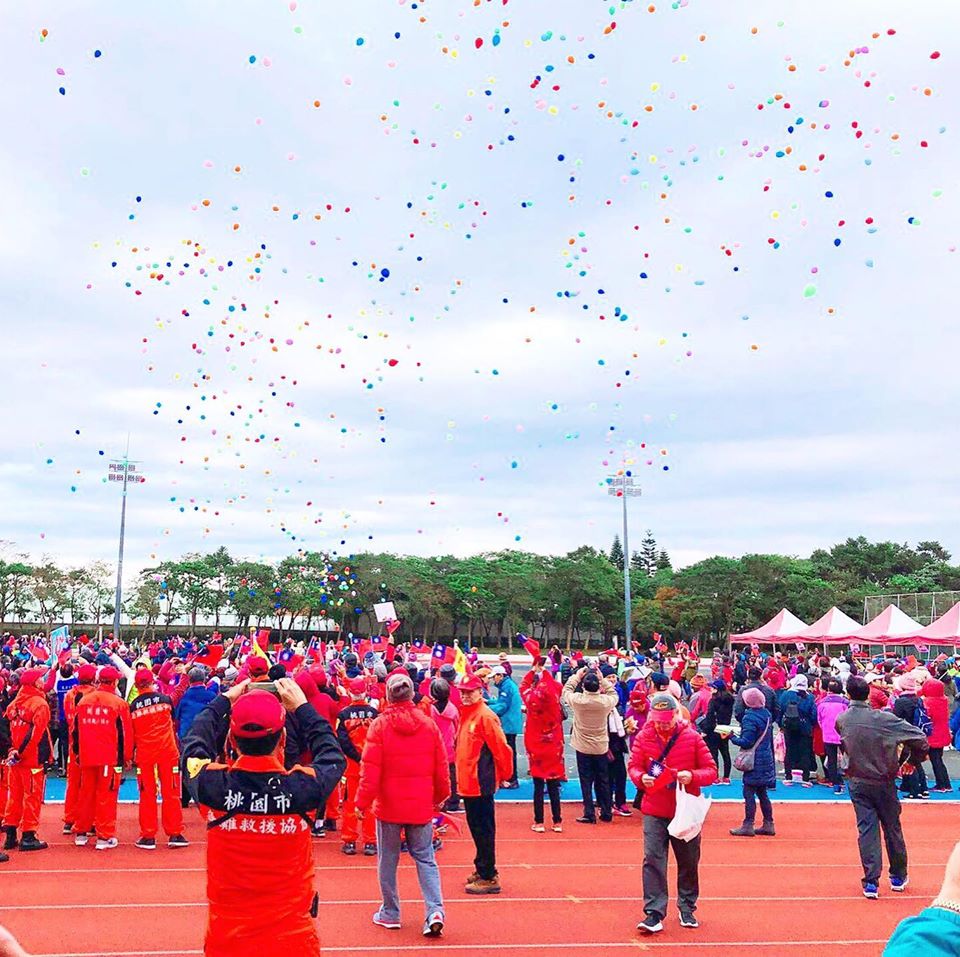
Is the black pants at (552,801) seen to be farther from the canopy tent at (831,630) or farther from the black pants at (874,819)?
the canopy tent at (831,630)

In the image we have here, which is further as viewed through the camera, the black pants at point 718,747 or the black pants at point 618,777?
the black pants at point 718,747

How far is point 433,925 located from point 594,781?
5160 millimetres

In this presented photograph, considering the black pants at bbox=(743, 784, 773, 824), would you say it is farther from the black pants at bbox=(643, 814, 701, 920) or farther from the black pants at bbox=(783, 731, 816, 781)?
the black pants at bbox=(783, 731, 816, 781)

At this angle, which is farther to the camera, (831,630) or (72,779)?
(831,630)

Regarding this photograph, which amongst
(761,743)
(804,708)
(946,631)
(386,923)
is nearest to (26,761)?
(386,923)

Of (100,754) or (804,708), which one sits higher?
(804,708)

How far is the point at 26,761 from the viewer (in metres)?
9.50

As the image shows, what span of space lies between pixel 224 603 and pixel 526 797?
50205 millimetres

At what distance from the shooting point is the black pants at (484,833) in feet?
27.0

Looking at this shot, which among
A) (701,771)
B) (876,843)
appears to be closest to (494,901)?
(701,771)

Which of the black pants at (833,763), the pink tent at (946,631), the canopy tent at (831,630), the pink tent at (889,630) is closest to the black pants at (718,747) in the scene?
the black pants at (833,763)

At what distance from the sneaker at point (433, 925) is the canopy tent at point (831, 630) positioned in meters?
33.5

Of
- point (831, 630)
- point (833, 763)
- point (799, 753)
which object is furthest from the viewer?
point (831, 630)

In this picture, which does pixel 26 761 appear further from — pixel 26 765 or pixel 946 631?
pixel 946 631
